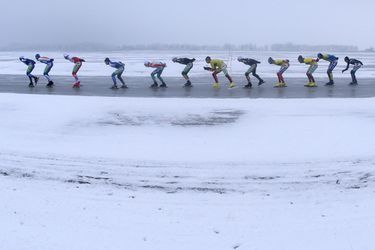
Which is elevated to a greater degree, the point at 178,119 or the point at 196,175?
the point at 178,119

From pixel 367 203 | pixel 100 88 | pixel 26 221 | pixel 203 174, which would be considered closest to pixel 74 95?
pixel 100 88

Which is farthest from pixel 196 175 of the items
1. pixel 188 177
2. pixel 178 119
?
pixel 178 119

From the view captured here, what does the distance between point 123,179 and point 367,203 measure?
4.12 meters

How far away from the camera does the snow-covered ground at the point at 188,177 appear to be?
5.62 m

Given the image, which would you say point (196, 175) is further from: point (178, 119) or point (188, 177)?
point (178, 119)

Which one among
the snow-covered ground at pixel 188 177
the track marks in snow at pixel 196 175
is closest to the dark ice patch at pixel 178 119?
the snow-covered ground at pixel 188 177

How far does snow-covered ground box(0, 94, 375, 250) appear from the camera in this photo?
18.4ft

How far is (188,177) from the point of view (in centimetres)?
808

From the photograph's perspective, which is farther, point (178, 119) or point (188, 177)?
point (178, 119)

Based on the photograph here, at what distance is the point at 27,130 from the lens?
11883 millimetres

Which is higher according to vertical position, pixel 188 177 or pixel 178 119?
pixel 178 119

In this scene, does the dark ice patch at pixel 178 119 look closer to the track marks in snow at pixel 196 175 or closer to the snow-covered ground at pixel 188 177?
the snow-covered ground at pixel 188 177

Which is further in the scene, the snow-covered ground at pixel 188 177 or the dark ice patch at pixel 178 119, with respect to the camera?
the dark ice patch at pixel 178 119

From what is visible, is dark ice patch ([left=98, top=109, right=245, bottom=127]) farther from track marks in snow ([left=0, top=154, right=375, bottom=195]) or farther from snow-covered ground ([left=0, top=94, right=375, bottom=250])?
track marks in snow ([left=0, top=154, right=375, bottom=195])
